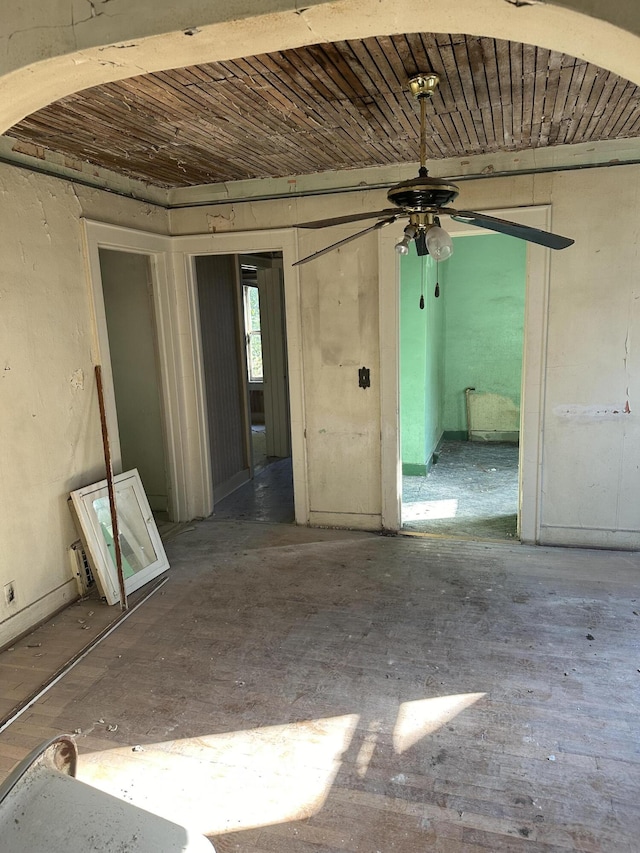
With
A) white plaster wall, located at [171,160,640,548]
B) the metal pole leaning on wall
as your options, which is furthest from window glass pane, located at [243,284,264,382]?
the metal pole leaning on wall

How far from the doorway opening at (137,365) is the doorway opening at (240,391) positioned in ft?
1.51

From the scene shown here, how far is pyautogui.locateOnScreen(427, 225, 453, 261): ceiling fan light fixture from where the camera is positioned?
2.44 meters

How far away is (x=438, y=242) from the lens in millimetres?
2447

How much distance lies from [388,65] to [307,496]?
10.8ft

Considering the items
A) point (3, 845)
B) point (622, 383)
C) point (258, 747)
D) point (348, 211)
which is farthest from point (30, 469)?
point (622, 383)

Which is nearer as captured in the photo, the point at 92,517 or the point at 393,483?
the point at 92,517

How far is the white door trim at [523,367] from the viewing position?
400 centimetres

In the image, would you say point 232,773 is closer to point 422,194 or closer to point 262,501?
point 422,194

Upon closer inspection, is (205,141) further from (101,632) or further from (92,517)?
(101,632)

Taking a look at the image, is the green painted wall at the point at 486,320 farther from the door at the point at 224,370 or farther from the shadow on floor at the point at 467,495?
the door at the point at 224,370

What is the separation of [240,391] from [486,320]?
11.4 ft

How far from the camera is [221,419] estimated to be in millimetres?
5680

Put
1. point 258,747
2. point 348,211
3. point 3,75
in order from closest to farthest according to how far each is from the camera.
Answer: point 3,75 < point 258,747 < point 348,211

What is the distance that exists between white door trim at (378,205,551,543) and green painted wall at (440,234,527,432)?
3112mm
